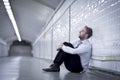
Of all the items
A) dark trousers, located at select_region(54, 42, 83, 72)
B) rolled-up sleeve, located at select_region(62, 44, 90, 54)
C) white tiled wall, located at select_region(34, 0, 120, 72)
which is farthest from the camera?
dark trousers, located at select_region(54, 42, 83, 72)

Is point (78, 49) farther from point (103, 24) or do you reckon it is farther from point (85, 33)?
point (103, 24)

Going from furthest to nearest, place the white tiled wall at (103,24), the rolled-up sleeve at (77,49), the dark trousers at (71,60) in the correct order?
the dark trousers at (71,60)
the rolled-up sleeve at (77,49)
the white tiled wall at (103,24)

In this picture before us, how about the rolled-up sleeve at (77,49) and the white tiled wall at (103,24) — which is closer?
the white tiled wall at (103,24)

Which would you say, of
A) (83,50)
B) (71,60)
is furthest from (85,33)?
(71,60)

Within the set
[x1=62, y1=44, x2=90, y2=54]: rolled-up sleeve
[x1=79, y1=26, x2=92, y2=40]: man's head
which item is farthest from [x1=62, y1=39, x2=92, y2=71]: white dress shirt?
[x1=79, y1=26, x2=92, y2=40]: man's head

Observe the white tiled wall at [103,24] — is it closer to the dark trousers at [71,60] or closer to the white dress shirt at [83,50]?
the white dress shirt at [83,50]

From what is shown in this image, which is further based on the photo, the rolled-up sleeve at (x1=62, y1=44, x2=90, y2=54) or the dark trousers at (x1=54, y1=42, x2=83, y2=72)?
the dark trousers at (x1=54, y1=42, x2=83, y2=72)

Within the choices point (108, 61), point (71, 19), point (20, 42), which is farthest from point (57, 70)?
point (20, 42)

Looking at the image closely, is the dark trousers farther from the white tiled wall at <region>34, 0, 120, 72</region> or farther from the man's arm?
the white tiled wall at <region>34, 0, 120, 72</region>

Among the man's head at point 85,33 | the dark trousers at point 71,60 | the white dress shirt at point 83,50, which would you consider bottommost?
the dark trousers at point 71,60

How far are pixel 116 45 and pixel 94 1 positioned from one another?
4.61 feet

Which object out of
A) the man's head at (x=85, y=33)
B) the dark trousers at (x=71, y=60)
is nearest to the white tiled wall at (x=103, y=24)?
the man's head at (x=85, y=33)

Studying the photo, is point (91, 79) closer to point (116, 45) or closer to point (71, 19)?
point (116, 45)

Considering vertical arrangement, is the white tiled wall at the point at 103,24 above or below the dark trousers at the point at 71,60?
above
